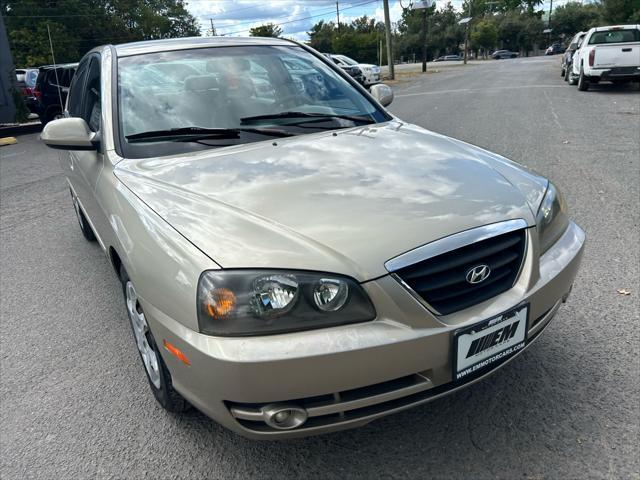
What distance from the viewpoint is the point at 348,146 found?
2609 mm

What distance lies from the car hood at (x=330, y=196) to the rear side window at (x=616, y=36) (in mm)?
14611

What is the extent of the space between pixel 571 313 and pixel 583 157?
174 inches

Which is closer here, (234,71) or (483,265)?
(483,265)

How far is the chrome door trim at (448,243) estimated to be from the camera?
1.71 m

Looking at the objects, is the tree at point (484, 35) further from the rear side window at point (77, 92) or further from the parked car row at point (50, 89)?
the rear side window at point (77, 92)

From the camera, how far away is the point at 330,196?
2.05 metres

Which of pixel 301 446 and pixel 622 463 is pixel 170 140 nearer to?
pixel 301 446

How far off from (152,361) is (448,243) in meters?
1.40

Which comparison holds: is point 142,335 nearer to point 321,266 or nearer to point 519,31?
point 321,266

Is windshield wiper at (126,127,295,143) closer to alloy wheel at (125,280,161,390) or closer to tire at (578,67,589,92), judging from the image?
alloy wheel at (125,280,161,390)

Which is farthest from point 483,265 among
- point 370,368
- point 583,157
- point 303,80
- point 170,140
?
point 583,157

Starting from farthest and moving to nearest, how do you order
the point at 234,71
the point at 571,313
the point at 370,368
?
the point at 234,71 → the point at 571,313 → the point at 370,368

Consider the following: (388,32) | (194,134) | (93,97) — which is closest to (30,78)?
(93,97)

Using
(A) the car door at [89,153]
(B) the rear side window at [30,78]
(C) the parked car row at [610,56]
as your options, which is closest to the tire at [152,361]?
(A) the car door at [89,153]
